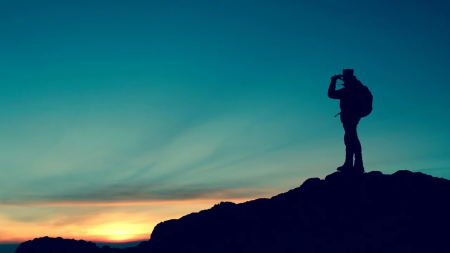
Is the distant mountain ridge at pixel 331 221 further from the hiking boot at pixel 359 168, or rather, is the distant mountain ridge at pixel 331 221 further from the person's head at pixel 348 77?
the person's head at pixel 348 77

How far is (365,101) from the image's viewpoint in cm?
2200

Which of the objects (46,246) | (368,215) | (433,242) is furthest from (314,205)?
(46,246)

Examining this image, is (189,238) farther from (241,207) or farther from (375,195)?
(375,195)

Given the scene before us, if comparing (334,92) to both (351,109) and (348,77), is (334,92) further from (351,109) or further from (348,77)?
(351,109)

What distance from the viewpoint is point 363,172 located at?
21.8 metres

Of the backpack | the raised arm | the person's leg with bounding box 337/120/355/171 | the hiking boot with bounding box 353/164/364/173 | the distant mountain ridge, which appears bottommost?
the distant mountain ridge

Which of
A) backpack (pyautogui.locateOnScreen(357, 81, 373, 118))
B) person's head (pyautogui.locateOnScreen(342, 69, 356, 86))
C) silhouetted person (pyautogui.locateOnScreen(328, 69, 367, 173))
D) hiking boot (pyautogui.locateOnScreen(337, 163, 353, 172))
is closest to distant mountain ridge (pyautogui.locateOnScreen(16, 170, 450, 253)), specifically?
hiking boot (pyautogui.locateOnScreen(337, 163, 353, 172))

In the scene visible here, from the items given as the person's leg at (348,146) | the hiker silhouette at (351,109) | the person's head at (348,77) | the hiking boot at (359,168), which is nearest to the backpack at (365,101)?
the hiker silhouette at (351,109)

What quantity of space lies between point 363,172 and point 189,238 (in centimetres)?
984

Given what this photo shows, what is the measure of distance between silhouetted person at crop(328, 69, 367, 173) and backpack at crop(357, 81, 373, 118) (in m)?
0.10

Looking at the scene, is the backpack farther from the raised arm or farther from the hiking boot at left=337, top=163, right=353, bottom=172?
the hiking boot at left=337, top=163, right=353, bottom=172

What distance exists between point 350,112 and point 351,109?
0.17 m

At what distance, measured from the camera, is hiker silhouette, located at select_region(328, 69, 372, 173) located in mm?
22047

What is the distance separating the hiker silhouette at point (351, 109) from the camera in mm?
22047
